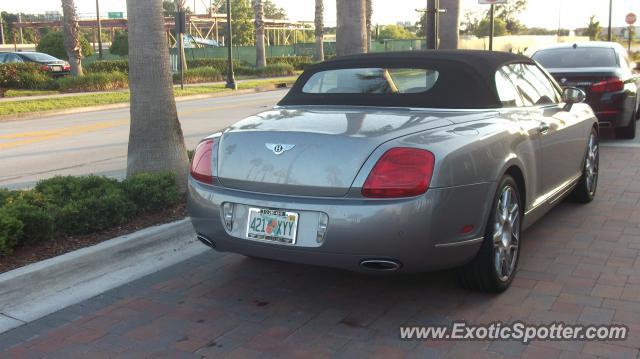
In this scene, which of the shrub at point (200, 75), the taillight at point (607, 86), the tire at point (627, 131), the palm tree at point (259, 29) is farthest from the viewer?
the palm tree at point (259, 29)

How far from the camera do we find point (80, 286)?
14.3 ft

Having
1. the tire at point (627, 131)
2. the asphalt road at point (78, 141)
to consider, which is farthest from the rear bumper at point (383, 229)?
the tire at point (627, 131)

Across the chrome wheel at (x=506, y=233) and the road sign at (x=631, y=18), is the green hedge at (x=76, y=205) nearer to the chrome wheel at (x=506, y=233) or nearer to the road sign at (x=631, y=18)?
the chrome wheel at (x=506, y=233)

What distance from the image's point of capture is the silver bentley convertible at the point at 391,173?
3.48 m

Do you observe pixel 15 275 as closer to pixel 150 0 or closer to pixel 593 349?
pixel 150 0

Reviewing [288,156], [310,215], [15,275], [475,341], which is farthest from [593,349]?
[15,275]

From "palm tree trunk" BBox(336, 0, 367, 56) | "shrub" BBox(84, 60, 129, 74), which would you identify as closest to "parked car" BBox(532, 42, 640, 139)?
"palm tree trunk" BBox(336, 0, 367, 56)

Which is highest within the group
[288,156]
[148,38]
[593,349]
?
[148,38]

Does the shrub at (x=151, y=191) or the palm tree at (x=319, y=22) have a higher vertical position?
the palm tree at (x=319, y=22)

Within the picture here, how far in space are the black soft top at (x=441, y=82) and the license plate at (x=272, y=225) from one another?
3.96ft

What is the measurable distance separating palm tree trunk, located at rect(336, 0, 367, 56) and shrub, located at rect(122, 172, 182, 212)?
698 cm

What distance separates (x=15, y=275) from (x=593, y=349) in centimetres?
343

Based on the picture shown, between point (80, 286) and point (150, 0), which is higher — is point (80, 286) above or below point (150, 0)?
below

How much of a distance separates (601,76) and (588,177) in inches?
154
